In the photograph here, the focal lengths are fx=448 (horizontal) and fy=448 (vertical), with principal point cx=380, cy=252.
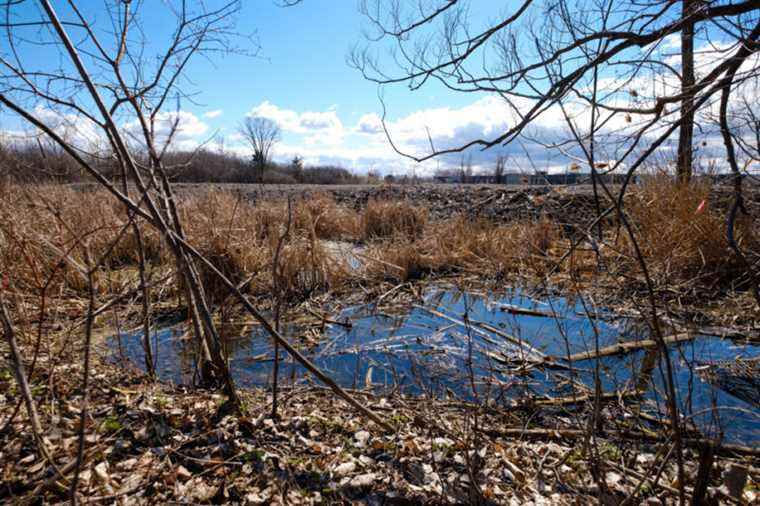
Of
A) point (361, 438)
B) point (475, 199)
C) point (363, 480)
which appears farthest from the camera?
point (475, 199)

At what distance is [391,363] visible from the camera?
3541 mm

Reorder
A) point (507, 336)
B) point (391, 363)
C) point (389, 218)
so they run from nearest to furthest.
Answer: point (391, 363) < point (507, 336) < point (389, 218)

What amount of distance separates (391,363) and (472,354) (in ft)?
2.26

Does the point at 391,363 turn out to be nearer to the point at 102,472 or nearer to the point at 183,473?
the point at 183,473

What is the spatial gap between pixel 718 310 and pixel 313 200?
22.7ft

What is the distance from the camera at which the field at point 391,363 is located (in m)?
1.86

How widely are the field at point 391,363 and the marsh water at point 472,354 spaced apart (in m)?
0.03

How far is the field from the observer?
73.2 inches

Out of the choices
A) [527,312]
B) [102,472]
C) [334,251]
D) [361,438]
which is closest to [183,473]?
[102,472]

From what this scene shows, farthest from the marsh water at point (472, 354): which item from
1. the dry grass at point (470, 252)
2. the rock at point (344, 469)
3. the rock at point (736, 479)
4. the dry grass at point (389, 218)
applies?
the dry grass at point (389, 218)

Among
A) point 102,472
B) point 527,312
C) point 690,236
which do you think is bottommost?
point 527,312

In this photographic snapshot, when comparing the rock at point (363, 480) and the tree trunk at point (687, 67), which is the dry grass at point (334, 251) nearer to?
the tree trunk at point (687, 67)

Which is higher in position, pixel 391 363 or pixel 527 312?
pixel 527 312

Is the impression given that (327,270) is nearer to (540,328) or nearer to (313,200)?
(540,328)
